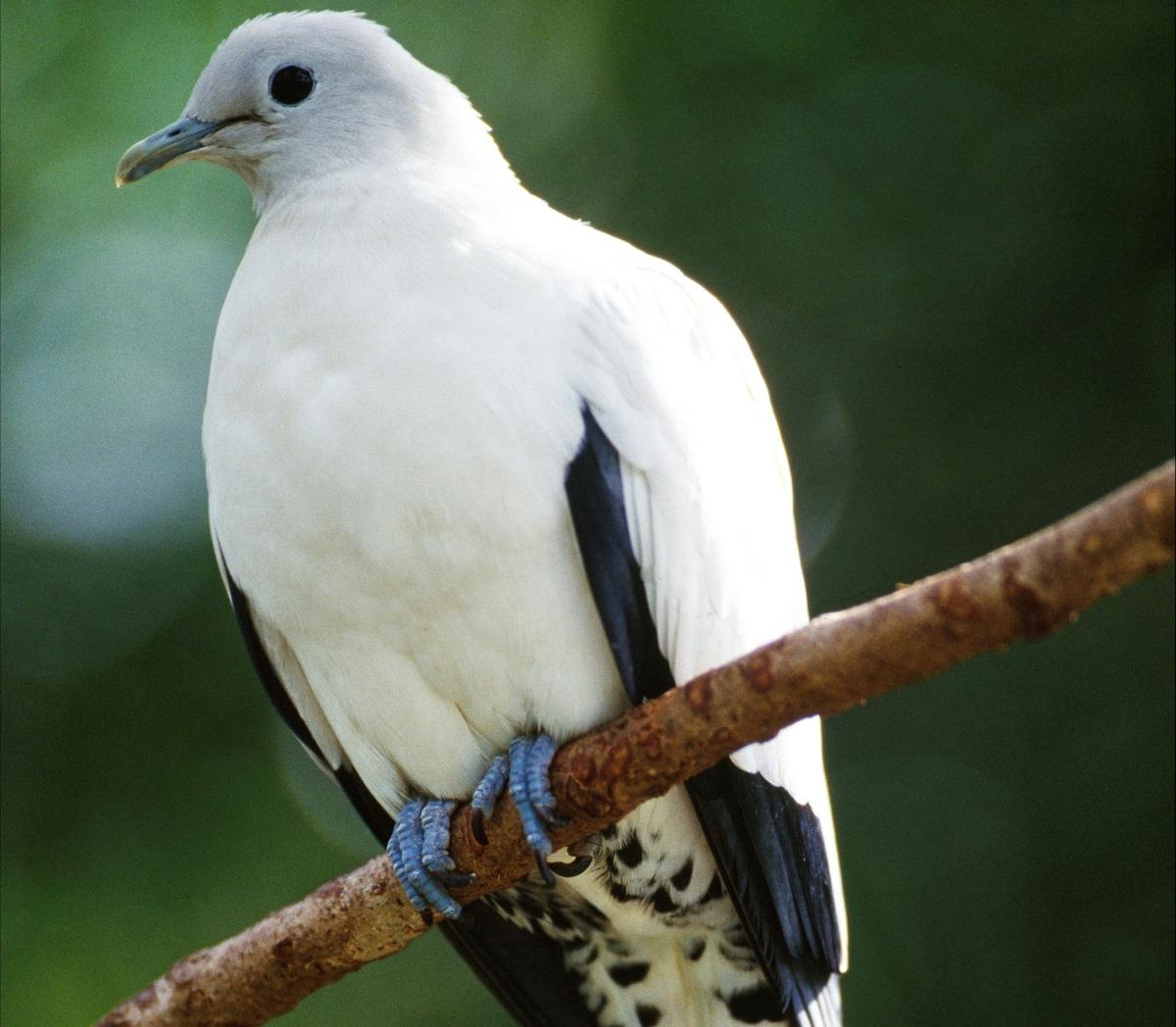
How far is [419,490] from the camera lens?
12.0 ft

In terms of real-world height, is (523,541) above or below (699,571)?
above

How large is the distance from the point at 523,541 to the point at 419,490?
273mm

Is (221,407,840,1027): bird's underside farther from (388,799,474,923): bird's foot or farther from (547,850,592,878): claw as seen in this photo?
(388,799,474,923): bird's foot

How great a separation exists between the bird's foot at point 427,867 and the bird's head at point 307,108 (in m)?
1.92

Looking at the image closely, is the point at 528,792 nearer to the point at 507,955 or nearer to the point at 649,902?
the point at 649,902

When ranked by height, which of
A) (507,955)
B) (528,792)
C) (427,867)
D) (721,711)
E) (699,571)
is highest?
(721,711)

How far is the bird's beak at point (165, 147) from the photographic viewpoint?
4.85 m

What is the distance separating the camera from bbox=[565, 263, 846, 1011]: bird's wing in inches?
147

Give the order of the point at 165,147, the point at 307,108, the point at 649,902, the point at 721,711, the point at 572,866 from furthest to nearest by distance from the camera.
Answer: the point at 165,147 → the point at 307,108 → the point at 649,902 → the point at 572,866 → the point at 721,711

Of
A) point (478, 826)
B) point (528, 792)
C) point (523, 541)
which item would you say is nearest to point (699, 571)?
point (523, 541)

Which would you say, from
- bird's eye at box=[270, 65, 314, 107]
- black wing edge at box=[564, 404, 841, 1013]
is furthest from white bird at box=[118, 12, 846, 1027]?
bird's eye at box=[270, 65, 314, 107]

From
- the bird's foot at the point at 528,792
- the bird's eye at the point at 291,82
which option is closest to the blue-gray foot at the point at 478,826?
the bird's foot at the point at 528,792

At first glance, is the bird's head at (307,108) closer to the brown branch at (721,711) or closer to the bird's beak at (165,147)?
the bird's beak at (165,147)

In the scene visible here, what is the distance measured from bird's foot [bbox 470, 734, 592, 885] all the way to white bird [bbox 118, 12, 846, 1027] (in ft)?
0.03
